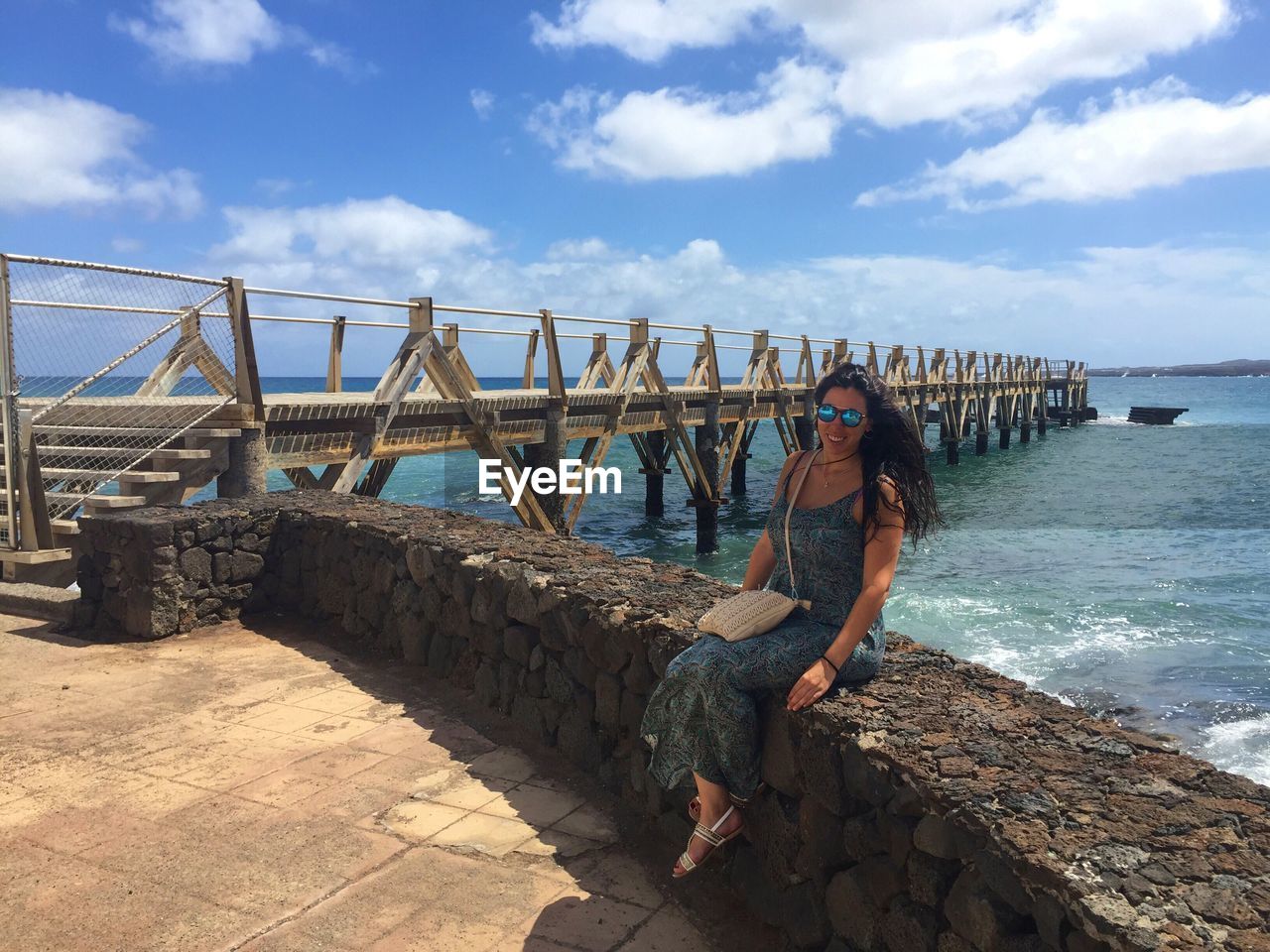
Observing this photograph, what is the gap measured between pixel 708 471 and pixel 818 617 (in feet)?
47.1

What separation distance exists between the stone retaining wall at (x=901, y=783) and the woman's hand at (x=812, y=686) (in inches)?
1.8

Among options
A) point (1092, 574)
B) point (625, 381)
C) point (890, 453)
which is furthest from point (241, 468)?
point (1092, 574)

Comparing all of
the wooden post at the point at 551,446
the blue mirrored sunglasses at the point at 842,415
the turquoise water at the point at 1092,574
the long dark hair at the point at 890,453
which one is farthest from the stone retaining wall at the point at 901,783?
the wooden post at the point at 551,446

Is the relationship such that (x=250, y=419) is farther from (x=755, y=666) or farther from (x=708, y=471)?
(x=708, y=471)

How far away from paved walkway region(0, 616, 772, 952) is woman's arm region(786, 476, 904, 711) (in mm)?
864

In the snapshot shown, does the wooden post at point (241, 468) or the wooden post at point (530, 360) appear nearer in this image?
the wooden post at point (241, 468)

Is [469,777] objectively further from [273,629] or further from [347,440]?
[347,440]

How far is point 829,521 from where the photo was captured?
9.13 ft

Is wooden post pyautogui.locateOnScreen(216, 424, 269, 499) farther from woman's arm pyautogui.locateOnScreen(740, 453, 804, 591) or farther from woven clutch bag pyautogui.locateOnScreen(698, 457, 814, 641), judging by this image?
woven clutch bag pyautogui.locateOnScreen(698, 457, 814, 641)

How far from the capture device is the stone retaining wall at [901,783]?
184 cm

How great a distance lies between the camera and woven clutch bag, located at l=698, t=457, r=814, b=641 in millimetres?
2730

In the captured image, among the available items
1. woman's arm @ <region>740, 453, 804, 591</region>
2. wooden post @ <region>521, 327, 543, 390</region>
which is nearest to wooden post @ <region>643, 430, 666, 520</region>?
wooden post @ <region>521, 327, 543, 390</region>

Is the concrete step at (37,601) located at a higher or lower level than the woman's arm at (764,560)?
lower

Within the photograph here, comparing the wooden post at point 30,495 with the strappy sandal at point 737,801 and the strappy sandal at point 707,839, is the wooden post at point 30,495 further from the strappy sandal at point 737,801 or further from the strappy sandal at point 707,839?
the strappy sandal at point 707,839
